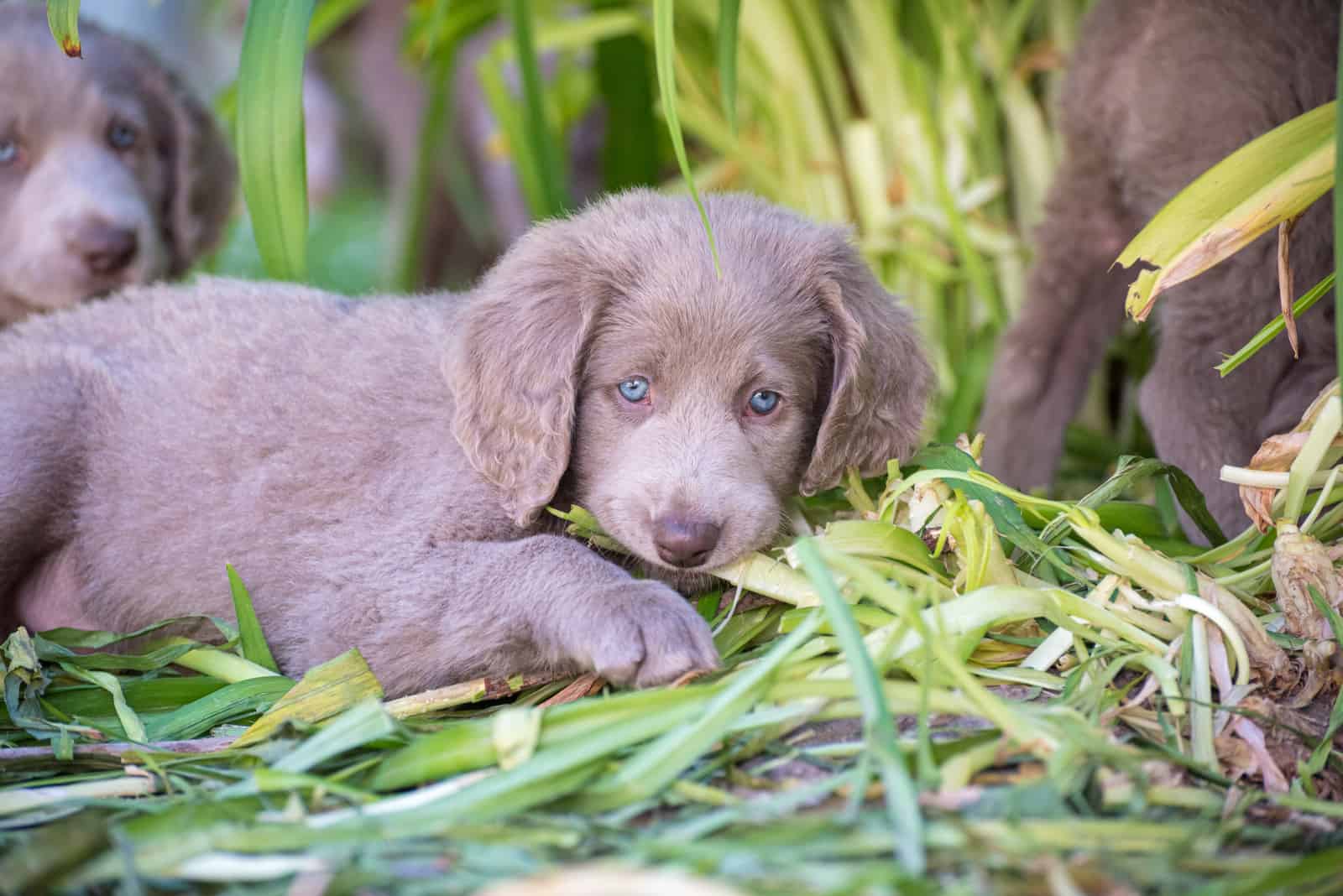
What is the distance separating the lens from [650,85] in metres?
4.65

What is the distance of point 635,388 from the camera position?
2.43 metres

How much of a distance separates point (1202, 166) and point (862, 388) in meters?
1.17

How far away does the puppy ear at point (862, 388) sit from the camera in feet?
8.04

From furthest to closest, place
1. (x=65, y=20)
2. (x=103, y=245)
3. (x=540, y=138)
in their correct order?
(x=540, y=138) → (x=103, y=245) → (x=65, y=20)

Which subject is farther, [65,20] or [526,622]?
[65,20]

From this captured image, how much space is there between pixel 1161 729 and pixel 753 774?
0.63 meters

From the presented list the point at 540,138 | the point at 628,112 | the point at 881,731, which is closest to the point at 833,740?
the point at 881,731

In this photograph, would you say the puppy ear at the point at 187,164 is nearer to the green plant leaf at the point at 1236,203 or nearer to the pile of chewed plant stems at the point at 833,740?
the pile of chewed plant stems at the point at 833,740

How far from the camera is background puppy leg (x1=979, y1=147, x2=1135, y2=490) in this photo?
359cm

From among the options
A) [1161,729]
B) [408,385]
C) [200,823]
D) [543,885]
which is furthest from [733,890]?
[408,385]

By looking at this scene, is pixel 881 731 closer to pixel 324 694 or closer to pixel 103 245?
pixel 324 694

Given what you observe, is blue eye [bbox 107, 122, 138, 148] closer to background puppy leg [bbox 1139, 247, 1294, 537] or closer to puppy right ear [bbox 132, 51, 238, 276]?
puppy right ear [bbox 132, 51, 238, 276]

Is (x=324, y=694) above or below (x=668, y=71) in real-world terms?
below

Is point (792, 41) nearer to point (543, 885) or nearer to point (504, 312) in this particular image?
point (504, 312)
